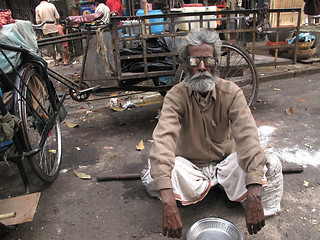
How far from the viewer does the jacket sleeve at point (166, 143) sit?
5.84 feet

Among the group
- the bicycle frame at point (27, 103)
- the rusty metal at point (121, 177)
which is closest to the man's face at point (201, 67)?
the rusty metal at point (121, 177)

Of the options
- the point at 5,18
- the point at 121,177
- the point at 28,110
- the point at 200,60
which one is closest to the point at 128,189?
the point at 121,177

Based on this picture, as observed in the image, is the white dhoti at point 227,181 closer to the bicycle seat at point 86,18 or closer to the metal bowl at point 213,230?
the metal bowl at point 213,230

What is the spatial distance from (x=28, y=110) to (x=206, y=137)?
176 cm

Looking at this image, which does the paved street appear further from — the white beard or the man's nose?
the man's nose

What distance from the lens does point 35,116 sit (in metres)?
2.68

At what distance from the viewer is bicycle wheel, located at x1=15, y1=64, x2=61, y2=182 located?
2350 mm

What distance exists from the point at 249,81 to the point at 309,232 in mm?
2559

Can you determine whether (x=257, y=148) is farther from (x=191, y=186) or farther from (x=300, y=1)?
(x=300, y=1)

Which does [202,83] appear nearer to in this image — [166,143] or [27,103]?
[166,143]

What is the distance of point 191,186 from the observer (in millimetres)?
2184

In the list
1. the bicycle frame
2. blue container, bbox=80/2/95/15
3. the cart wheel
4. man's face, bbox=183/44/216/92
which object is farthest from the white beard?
blue container, bbox=80/2/95/15

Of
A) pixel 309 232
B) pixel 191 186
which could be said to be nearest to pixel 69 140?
pixel 191 186

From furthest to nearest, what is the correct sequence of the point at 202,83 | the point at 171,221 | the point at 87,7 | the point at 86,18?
the point at 87,7
the point at 86,18
the point at 202,83
the point at 171,221
